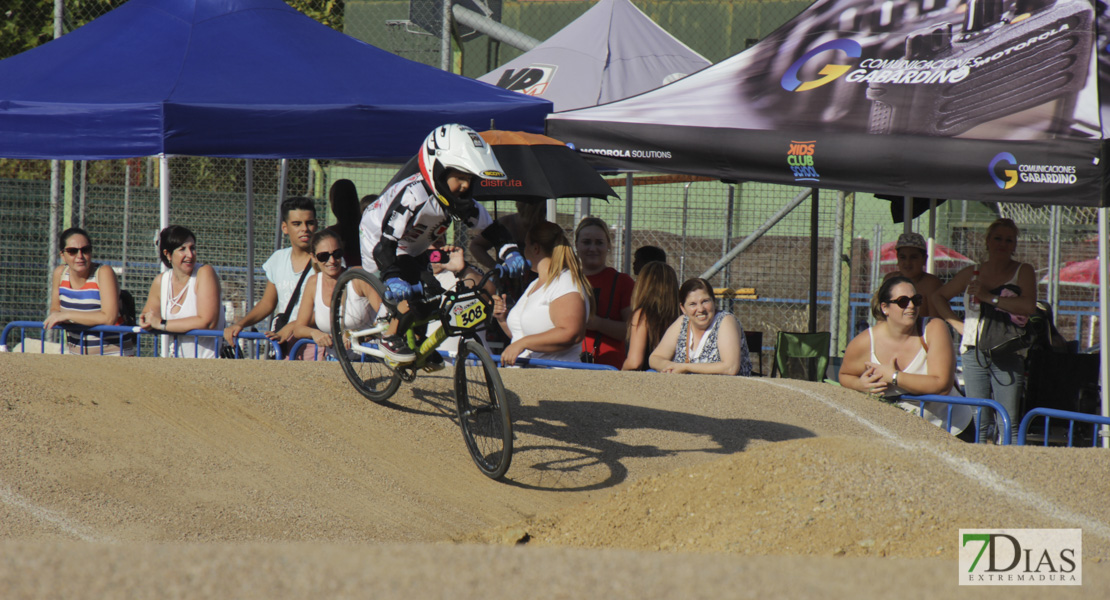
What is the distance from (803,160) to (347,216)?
12.4 feet

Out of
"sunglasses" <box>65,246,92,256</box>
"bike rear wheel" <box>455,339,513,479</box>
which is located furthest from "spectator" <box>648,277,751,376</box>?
"sunglasses" <box>65,246,92,256</box>

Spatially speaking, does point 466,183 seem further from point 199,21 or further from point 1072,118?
point 199,21

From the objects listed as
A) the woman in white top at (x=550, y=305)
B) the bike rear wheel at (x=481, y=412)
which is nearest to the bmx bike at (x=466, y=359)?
the bike rear wheel at (x=481, y=412)

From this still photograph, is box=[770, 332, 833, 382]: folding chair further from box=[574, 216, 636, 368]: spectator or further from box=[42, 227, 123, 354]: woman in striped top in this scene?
box=[42, 227, 123, 354]: woman in striped top

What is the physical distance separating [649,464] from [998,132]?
3.45 metres

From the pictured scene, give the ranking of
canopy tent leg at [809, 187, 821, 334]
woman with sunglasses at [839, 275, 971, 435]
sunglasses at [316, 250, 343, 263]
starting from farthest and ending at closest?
canopy tent leg at [809, 187, 821, 334] < sunglasses at [316, 250, 343, 263] < woman with sunglasses at [839, 275, 971, 435]

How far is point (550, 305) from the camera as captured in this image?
7.50 metres

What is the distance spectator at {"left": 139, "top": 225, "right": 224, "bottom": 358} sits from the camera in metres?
8.02

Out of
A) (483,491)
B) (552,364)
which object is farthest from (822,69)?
(483,491)

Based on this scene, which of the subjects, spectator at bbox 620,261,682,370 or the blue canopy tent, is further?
the blue canopy tent

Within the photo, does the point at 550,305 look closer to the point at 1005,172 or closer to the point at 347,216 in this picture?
the point at 347,216

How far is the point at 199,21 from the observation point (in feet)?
29.5

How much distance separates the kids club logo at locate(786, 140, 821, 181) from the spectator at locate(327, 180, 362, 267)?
3578 millimetres

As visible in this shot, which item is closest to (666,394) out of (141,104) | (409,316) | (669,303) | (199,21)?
(669,303)
